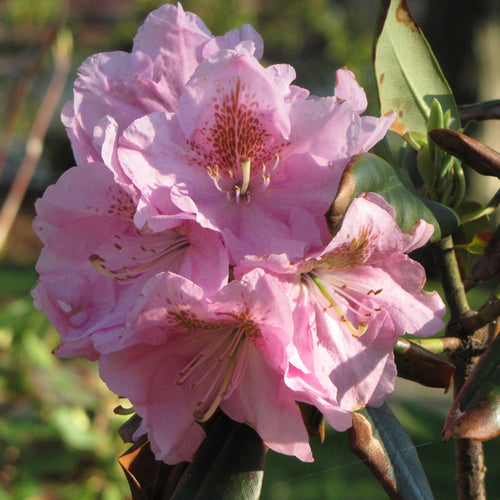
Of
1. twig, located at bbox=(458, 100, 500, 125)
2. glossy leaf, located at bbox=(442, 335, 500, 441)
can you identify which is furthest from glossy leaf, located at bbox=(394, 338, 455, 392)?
twig, located at bbox=(458, 100, 500, 125)

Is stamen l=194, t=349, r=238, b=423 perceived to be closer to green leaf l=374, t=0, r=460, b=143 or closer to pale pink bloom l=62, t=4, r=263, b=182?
pale pink bloom l=62, t=4, r=263, b=182

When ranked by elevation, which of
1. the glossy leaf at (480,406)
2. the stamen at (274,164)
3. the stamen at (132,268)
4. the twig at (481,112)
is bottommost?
the glossy leaf at (480,406)

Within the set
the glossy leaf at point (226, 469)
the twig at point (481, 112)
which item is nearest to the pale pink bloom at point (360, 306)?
the glossy leaf at point (226, 469)

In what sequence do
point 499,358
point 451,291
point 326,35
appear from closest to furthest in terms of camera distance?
point 499,358 < point 451,291 < point 326,35

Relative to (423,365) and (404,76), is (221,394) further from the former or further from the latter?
(404,76)

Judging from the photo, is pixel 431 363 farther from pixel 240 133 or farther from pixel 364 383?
pixel 240 133

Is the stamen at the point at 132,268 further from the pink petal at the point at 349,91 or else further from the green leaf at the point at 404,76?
the green leaf at the point at 404,76

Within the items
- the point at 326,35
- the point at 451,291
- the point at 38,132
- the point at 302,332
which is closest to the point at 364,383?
the point at 302,332
